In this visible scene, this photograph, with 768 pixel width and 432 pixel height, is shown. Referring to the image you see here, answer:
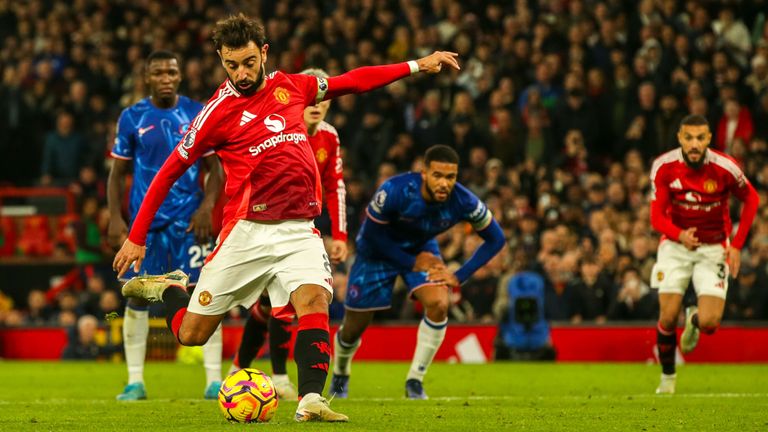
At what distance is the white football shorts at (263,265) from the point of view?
7.84 meters

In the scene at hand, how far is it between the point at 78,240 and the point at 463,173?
6.61m

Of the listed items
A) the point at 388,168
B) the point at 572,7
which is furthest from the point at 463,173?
the point at 572,7

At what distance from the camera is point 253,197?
25.8 feet

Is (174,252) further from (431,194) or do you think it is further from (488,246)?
(488,246)

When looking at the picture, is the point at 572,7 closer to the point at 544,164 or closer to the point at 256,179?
the point at 544,164

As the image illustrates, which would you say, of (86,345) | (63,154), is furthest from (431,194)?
(63,154)

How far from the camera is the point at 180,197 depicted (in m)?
10.8

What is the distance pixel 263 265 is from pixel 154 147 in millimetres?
3040

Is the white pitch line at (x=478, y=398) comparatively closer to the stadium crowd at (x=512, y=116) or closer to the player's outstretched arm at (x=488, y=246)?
the player's outstretched arm at (x=488, y=246)

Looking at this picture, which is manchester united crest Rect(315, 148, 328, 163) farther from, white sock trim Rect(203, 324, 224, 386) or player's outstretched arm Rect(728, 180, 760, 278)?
player's outstretched arm Rect(728, 180, 760, 278)

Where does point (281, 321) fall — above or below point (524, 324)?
above

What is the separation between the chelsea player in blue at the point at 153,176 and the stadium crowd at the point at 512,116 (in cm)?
447

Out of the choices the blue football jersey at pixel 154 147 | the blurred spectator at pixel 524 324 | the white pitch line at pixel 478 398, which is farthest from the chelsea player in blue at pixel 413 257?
the blurred spectator at pixel 524 324

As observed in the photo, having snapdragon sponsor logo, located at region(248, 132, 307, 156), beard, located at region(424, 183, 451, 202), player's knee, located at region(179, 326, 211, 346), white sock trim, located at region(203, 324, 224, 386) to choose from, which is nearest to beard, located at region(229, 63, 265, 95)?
snapdragon sponsor logo, located at region(248, 132, 307, 156)
